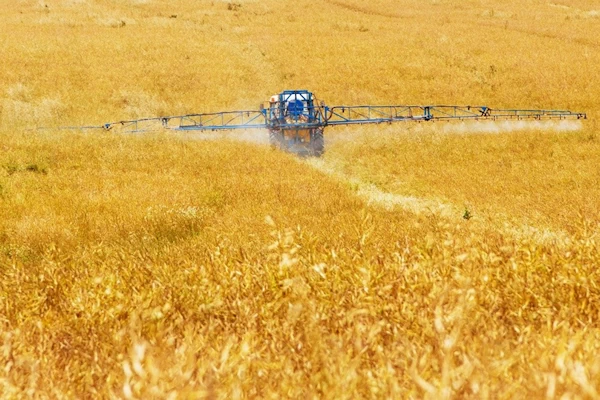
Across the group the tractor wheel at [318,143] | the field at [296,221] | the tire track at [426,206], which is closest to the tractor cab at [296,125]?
the tractor wheel at [318,143]

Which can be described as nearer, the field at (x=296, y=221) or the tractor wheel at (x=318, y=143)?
the field at (x=296, y=221)

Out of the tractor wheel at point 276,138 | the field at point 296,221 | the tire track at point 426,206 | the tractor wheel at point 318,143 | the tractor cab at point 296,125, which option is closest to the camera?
the field at point 296,221

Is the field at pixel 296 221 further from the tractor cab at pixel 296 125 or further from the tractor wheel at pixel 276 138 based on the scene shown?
the tractor wheel at pixel 276 138

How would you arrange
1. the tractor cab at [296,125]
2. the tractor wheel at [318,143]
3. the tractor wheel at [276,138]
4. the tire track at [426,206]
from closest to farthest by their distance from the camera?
the tire track at [426,206]
the tractor cab at [296,125]
the tractor wheel at [318,143]
the tractor wheel at [276,138]

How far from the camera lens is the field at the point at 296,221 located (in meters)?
2.10

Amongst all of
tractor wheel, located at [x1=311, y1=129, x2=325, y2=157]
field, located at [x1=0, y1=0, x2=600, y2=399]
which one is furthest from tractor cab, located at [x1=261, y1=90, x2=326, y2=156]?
field, located at [x1=0, y1=0, x2=600, y2=399]

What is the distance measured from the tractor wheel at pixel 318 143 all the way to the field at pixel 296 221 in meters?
0.60

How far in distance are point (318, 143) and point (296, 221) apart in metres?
13.5

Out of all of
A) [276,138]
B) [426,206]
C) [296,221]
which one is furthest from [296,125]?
[426,206]

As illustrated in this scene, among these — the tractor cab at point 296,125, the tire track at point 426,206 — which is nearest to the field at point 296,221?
the tire track at point 426,206

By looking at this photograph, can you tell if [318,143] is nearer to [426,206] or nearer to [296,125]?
[296,125]

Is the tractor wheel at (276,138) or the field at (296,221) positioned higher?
the field at (296,221)

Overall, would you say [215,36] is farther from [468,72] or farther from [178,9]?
[468,72]

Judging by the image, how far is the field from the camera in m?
2.10
